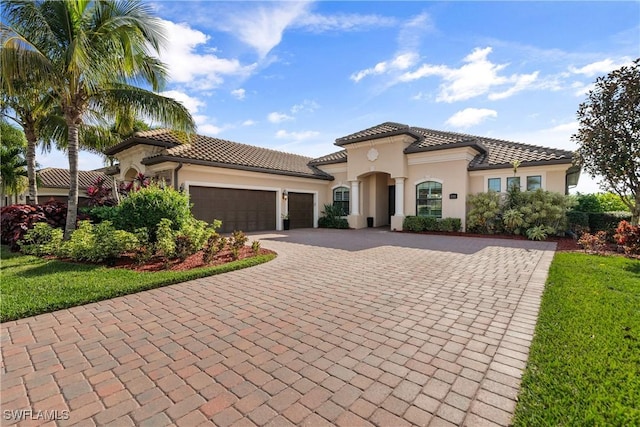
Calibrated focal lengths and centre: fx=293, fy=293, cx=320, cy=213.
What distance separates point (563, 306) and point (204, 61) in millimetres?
11340

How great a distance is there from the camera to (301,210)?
62.1 feet

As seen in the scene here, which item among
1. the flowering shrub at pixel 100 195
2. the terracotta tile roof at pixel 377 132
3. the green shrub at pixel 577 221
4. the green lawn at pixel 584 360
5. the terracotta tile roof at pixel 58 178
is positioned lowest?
the green lawn at pixel 584 360

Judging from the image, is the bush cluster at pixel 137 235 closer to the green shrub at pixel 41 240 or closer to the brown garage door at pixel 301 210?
the green shrub at pixel 41 240

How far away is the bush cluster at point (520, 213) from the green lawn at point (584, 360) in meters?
8.00

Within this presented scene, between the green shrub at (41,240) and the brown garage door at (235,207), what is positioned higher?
the brown garage door at (235,207)

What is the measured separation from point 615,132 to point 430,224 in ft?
25.7

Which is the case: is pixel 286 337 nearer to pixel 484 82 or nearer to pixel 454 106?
pixel 484 82

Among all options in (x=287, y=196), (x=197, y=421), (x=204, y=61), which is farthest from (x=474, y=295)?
(x=287, y=196)

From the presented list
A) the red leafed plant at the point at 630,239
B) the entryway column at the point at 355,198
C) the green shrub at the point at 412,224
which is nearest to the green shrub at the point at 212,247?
the green shrub at the point at 412,224

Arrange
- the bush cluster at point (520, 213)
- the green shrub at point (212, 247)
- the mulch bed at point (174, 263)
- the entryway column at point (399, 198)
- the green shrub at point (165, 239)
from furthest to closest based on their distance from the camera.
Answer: the entryway column at point (399, 198)
the bush cluster at point (520, 213)
the green shrub at point (212, 247)
the green shrub at point (165, 239)
the mulch bed at point (174, 263)

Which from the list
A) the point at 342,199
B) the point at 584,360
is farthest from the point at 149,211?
the point at 342,199

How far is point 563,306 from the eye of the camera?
4.54m

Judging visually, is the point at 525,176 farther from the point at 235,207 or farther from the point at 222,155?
the point at 222,155

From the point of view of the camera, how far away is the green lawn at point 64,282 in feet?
15.4
